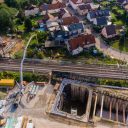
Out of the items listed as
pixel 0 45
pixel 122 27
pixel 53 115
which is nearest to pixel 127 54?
pixel 122 27

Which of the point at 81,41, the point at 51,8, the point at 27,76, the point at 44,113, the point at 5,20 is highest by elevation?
the point at 51,8

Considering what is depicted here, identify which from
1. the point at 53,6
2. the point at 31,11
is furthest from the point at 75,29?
the point at 31,11

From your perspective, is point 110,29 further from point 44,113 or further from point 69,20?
point 44,113

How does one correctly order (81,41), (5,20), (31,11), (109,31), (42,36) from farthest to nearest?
1. (31,11)
2. (5,20)
3. (109,31)
4. (42,36)
5. (81,41)

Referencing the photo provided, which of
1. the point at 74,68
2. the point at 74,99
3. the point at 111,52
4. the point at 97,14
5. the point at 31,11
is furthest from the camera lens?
the point at 31,11

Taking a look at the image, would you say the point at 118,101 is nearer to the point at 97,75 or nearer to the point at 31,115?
the point at 97,75

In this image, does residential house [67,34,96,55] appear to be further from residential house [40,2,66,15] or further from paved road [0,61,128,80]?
residential house [40,2,66,15]
